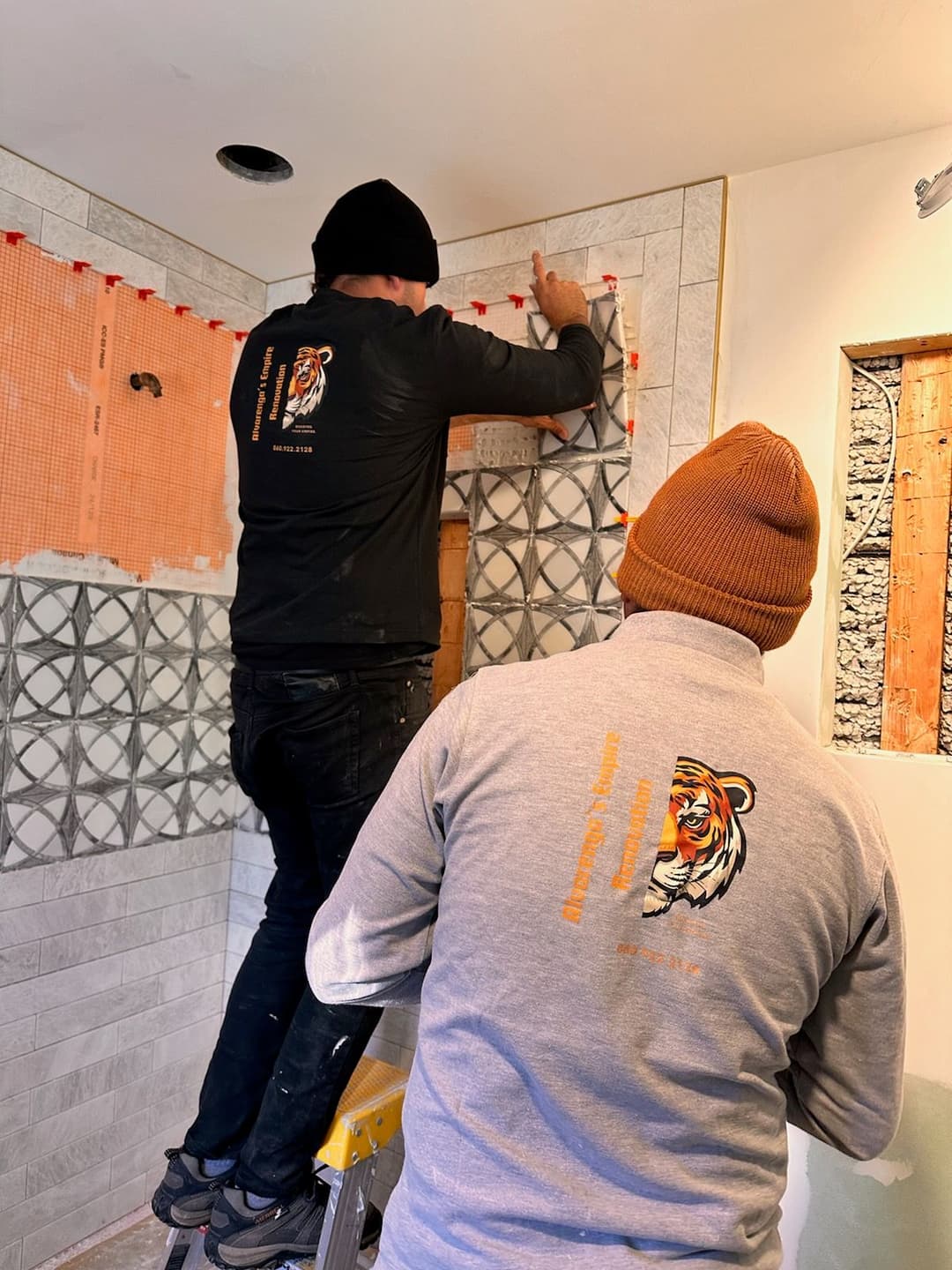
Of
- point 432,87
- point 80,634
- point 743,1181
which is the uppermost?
point 432,87

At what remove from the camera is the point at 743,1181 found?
887 mm

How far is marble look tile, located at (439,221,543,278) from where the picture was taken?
6.48 feet

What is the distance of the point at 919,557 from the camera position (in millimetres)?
1621

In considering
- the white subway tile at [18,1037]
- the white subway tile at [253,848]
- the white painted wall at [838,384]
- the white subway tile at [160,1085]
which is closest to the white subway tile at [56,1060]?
the white subway tile at [18,1037]

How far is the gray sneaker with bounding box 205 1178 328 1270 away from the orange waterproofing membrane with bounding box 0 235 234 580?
1.32 m

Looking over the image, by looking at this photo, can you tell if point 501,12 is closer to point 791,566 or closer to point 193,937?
point 791,566

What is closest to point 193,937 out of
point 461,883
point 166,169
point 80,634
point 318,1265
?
point 80,634

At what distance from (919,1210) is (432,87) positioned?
2054 millimetres

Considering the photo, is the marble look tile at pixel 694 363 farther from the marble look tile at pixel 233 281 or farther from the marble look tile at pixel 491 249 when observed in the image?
the marble look tile at pixel 233 281

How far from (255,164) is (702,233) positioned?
92 cm

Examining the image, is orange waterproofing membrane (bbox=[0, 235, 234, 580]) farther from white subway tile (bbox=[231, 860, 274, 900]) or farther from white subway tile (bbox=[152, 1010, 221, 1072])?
white subway tile (bbox=[152, 1010, 221, 1072])

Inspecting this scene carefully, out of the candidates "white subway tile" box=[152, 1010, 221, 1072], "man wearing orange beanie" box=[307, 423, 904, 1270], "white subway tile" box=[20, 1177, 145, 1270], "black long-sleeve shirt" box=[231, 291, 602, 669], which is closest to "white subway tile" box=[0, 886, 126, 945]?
"white subway tile" box=[152, 1010, 221, 1072]

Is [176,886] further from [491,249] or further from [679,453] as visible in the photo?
[491,249]

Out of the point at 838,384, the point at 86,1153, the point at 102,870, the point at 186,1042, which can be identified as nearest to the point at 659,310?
the point at 838,384
